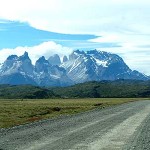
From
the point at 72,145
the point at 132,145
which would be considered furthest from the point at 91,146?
the point at 132,145

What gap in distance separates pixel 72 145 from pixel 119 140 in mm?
4886

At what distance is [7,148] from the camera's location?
23812mm

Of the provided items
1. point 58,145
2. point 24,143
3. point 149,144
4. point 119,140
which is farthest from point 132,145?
point 24,143

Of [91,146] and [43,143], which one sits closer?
[91,146]

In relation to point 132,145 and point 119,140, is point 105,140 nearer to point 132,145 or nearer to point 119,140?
point 119,140

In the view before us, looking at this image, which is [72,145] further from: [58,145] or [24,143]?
[24,143]

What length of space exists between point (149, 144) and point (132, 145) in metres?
1.37

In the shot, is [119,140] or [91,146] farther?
[119,140]

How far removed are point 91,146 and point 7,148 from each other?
216 inches

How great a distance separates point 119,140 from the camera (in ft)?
→ 93.2

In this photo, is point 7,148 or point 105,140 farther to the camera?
point 105,140

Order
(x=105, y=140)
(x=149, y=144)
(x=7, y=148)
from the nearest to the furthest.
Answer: (x=7, y=148) → (x=149, y=144) → (x=105, y=140)

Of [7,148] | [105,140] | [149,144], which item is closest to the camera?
[7,148]

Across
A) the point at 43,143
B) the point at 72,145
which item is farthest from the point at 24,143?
the point at 72,145
